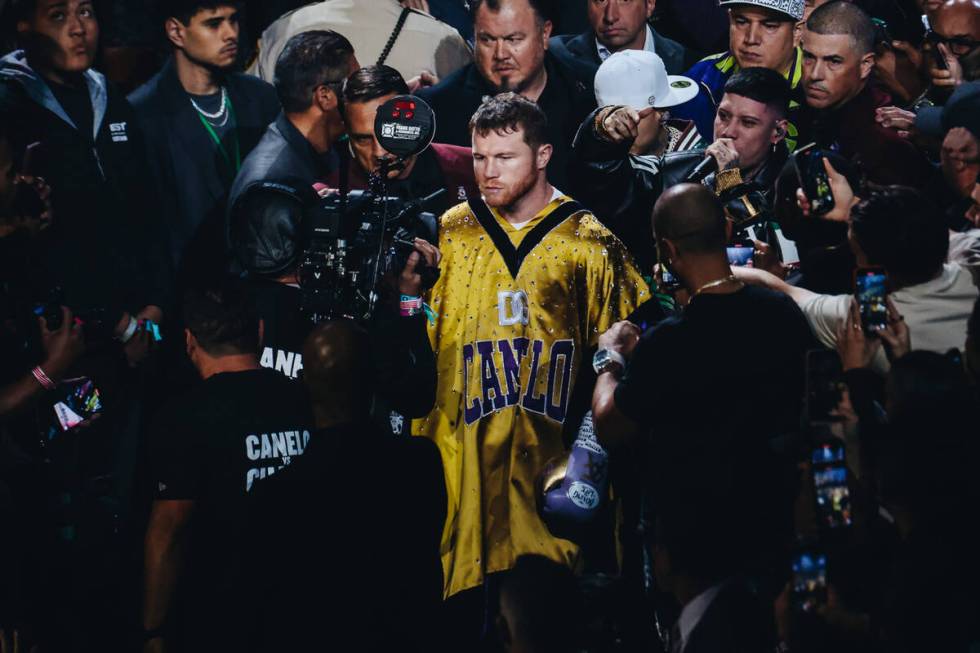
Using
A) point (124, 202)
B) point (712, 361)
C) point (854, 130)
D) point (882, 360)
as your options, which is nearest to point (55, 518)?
point (124, 202)

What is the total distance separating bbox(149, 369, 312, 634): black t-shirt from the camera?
4.23 m

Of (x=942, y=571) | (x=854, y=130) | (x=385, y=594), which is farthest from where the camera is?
(x=854, y=130)

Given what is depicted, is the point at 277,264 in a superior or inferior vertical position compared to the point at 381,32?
inferior

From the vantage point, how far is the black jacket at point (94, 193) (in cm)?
559

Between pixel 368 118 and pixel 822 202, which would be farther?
pixel 368 118

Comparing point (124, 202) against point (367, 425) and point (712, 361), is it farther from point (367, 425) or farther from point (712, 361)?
point (712, 361)

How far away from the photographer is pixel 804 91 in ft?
20.1

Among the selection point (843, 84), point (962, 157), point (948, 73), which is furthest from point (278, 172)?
→ point (948, 73)

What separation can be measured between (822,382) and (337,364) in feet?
4.74

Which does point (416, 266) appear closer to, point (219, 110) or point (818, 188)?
point (818, 188)

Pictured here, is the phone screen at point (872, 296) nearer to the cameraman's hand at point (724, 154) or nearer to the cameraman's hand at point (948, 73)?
the cameraman's hand at point (724, 154)

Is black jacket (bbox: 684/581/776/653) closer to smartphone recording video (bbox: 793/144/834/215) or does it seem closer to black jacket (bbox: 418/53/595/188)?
smartphone recording video (bbox: 793/144/834/215)

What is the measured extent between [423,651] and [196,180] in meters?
3.03

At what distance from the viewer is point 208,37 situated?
244 inches
